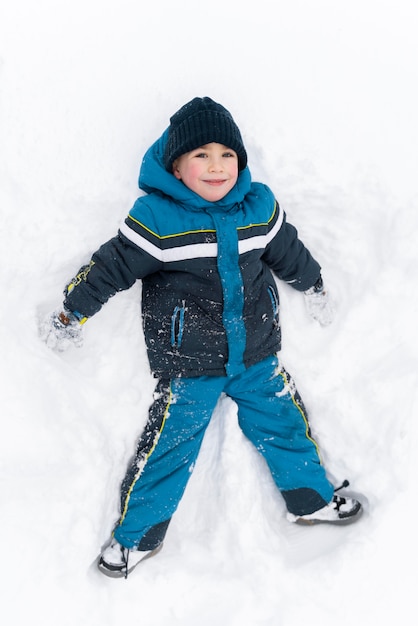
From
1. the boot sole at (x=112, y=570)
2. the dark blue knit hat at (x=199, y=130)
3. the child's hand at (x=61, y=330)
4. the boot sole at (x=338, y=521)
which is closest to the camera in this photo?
the dark blue knit hat at (x=199, y=130)

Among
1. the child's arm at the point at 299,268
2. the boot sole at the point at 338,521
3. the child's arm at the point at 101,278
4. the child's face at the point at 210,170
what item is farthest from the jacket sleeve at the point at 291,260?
the boot sole at the point at 338,521

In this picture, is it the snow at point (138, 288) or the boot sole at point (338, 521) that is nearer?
the snow at point (138, 288)

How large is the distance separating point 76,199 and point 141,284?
342mm

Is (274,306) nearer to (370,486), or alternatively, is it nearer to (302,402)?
(302,402)

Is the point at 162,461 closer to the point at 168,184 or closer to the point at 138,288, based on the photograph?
the point at 138,288

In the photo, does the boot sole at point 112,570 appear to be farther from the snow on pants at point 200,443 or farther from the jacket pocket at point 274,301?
the jacket pocket at point 274,301

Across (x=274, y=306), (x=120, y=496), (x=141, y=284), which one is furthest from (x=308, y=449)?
(x=141, y=284)

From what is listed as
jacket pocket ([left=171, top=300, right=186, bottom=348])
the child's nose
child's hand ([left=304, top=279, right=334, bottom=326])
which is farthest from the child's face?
child's hand ([left=304, top=279, right=334, bottom=326])

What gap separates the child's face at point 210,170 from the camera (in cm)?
157

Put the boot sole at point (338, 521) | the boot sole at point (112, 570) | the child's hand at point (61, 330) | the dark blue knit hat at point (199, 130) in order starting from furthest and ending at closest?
1. the boot sole at point (338, 521)
2. the boot sole at point (112, 570)
3. the child's hand at point (61, 330)
4. the dark blue knit hat at point (199, 130)

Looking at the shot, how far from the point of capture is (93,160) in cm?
174

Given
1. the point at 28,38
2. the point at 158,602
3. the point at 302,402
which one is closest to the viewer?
the point at 28,38

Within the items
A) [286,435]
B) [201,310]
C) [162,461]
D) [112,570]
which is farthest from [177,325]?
[112,570]

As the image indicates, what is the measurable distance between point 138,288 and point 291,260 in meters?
0.52
